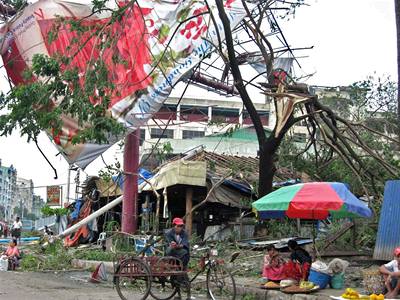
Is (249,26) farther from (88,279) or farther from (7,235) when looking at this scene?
(7,235)

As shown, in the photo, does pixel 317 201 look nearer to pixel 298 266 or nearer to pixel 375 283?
pixel 298 266

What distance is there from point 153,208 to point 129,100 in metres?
6.70

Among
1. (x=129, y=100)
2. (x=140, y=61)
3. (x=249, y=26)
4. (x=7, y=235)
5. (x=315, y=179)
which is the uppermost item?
(x=249, y=26)

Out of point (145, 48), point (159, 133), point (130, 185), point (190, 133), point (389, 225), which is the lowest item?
point (389, 225)

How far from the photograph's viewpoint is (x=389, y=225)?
12.4 meters

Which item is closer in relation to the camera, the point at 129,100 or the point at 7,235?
the point at 129,100

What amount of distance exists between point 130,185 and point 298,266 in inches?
372

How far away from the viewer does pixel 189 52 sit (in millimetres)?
16312

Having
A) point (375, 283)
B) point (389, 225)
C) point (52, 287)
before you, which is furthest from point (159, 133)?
point (375, 283)

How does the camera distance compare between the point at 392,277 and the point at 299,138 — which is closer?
the point at 392,277

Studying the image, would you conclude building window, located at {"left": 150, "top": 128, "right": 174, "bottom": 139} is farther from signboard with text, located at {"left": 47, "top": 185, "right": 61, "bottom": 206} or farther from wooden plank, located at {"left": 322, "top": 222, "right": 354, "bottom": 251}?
signboard with text, located at {"left": 47, "top": 185, "right": 61, "bottom": 206}

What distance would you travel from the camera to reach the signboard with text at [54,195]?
35.1m

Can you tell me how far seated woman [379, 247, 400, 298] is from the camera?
905cm

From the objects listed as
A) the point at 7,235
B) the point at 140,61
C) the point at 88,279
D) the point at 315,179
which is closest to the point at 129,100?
the point at 140,61
